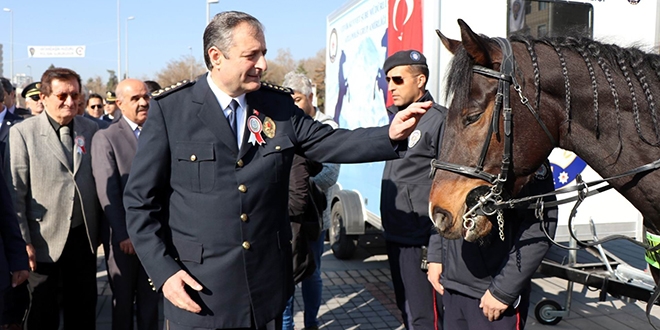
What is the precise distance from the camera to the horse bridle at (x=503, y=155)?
1.86 metres

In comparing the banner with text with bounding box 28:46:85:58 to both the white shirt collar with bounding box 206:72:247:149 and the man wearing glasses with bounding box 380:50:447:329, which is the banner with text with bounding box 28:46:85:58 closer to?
the man wearing glasses with bounding box 380:50:447:329

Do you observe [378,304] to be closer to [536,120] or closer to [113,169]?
[113,169]

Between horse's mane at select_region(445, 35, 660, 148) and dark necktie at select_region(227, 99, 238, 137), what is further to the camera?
dark necktie at select_region(227, 99, 238, 137)

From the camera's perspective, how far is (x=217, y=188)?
2.04 m

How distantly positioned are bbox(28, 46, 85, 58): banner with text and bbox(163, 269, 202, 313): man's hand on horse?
31764mm

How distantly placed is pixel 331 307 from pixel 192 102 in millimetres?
3373

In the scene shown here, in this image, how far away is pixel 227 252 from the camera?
2051 mm

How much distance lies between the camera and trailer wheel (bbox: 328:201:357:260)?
6.45 m

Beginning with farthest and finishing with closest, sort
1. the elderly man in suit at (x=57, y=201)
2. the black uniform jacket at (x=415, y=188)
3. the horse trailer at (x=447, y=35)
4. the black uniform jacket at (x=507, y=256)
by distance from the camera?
the horse trailer at (x=447, y=35)
the elderly man in suit at (x=57, y=201)
the black uniform jacket at (x=415, y=188)
the black uniform jacket at (x=507, y=256)

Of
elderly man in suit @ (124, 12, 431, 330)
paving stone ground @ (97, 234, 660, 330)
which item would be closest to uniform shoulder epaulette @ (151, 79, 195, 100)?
elderly man in suit @ (124, 12, 431, 330)

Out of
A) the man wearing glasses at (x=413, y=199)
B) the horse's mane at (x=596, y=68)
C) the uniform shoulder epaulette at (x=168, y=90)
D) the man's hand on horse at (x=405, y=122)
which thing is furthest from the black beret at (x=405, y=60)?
the uniform shoulder epaulette at (x=168, y=90)

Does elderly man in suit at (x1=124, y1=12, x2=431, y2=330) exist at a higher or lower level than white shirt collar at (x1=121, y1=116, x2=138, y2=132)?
lower

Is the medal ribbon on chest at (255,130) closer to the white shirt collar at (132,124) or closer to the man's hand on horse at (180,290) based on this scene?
the man's hand on horse at (180,290)

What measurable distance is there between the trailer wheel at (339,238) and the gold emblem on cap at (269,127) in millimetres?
4151
